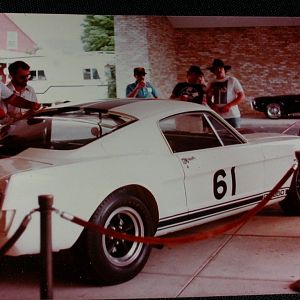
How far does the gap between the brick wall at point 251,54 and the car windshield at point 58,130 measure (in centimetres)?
164

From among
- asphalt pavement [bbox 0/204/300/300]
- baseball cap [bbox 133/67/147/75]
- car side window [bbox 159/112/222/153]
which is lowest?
asphalt pavement [bbox 0/204/300/300]

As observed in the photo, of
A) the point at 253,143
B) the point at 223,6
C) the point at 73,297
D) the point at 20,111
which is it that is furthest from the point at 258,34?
the point at 73,297

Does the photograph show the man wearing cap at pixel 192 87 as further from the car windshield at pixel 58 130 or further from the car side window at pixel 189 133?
the car windshield at pixel 58 130

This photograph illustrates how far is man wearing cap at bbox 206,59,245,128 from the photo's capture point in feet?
19.3

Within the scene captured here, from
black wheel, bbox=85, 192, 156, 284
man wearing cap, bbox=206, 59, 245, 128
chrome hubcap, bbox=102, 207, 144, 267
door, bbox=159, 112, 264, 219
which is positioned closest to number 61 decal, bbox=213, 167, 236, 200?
door, bbox=159, 112, 264, 219

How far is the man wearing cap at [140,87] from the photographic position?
568 centimetres

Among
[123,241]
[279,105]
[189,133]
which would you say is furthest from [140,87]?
[123,241]

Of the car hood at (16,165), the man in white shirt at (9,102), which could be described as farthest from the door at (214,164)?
the man in white shirt at (9,102)

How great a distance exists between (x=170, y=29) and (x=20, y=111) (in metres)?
1.79

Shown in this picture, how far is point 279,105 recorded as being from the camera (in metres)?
5.87

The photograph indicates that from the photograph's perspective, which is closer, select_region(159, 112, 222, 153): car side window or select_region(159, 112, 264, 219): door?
select_region(159, 112, 264, 219): door

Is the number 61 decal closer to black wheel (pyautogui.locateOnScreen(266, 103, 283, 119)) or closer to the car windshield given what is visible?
the car windshield

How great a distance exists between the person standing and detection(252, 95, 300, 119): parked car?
2.48 meters

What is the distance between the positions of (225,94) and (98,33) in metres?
1.57
